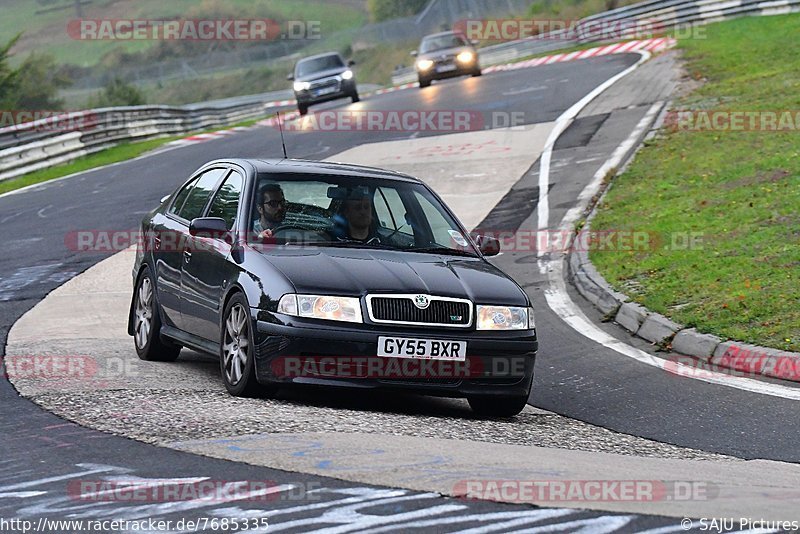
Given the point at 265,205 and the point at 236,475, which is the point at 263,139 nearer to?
the point at 265,205

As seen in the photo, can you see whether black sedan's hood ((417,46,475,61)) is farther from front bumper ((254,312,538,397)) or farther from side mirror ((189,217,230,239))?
front bumper ((254,312,538,397))

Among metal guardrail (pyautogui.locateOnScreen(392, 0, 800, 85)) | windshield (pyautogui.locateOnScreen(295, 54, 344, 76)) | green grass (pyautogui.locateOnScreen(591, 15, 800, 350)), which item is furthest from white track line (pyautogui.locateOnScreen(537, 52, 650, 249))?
windshield (pyautogui.locateOnScreen(295, 54, 344, 76))

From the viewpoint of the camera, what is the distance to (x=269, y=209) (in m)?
9.07

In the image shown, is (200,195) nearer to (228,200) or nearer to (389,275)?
(228,200)

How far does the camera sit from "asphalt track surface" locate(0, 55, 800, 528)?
6266mm

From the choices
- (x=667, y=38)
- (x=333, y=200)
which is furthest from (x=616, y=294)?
(x=667, y=38)

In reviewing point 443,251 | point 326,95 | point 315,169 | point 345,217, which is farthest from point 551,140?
point 326,95

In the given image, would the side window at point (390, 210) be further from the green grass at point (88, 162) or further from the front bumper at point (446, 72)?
the front bumper at point (446, 72)

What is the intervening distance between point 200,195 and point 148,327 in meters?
1.07

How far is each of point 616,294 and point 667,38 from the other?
109 feet

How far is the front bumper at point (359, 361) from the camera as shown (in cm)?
784

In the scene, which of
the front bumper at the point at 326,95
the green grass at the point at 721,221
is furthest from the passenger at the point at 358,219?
the front bumper at the point at 326,95

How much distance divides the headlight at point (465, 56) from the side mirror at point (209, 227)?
34.1 m

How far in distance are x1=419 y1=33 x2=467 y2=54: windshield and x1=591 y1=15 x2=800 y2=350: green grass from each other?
17865 millimetres
